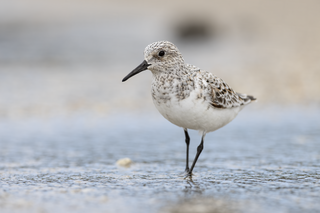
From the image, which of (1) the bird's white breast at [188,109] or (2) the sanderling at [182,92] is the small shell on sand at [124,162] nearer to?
(2) the sanderling at [182,92]

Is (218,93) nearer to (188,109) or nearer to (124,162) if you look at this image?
(188,109)

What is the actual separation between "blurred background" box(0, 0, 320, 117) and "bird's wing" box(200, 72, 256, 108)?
4.10 meters

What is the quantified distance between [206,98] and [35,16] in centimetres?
2431

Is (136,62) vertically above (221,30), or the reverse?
(221,30)

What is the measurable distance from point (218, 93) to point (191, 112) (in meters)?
0.67

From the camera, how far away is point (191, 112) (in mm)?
4973

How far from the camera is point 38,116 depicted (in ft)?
29.9

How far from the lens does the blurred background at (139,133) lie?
13.9 feet

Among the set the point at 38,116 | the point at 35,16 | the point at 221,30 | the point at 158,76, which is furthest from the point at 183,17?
the point at 158,76

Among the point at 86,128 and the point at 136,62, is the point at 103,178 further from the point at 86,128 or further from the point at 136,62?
the point at 136,62

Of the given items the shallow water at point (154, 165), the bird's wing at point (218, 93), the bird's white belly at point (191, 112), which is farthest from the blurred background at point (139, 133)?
the bird's wing at point (218, 93)

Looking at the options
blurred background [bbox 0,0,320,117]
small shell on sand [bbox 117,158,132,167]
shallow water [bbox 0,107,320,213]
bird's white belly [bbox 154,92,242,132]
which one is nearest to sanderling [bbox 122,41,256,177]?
bird's white belly [bbox 154,92,242,132]

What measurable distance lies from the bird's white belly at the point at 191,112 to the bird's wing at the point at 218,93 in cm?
11

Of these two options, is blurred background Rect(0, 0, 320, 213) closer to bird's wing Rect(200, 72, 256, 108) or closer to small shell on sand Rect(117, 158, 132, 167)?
small shell on sand Rect(117, 158, 132, 167)
